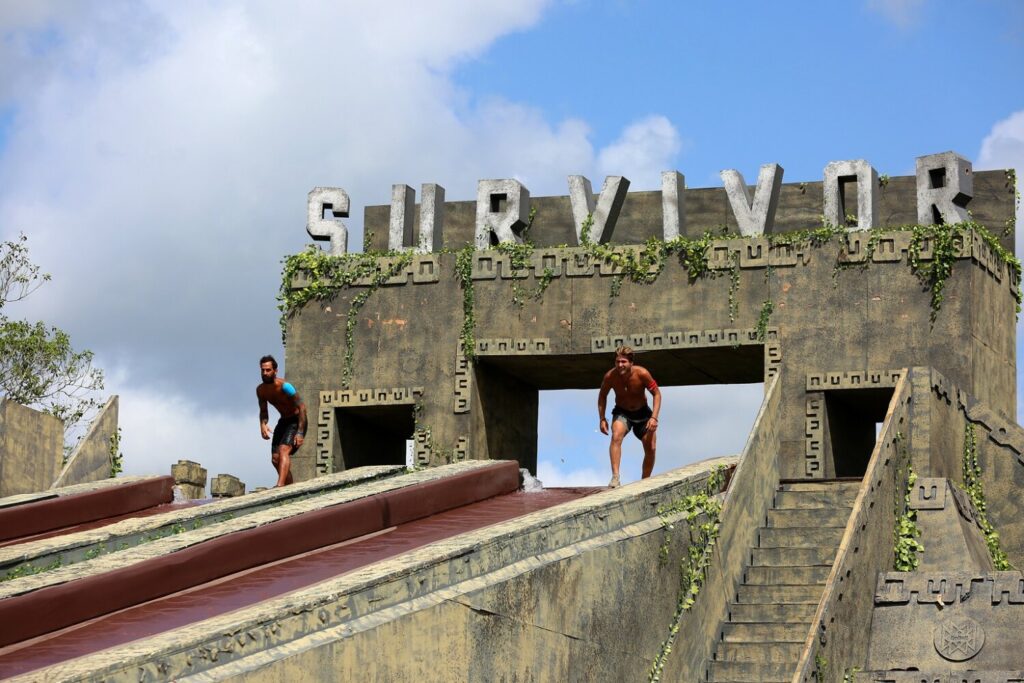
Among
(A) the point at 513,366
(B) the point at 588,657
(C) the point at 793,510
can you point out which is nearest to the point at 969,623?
(C) the point at 793,510

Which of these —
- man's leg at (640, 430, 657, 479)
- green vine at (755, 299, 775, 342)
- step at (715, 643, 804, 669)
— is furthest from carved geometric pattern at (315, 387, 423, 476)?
step at (715, 643, 804, 669)

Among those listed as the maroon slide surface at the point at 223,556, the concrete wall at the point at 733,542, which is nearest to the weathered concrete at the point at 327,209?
the maroon slide surface at the point at 223,556

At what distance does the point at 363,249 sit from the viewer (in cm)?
2584

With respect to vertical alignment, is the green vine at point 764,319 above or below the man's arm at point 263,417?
above

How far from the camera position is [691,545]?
15602 millimetres

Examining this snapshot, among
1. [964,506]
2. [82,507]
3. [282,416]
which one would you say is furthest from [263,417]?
[964,506]

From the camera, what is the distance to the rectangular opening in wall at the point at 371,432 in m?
25.1

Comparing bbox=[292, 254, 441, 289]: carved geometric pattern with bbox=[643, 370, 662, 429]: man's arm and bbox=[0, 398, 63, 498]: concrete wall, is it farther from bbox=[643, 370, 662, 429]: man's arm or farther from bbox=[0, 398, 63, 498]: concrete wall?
bbox=[643, 370, 662, 429]: man's arm

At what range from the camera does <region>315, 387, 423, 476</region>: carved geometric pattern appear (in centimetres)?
2477

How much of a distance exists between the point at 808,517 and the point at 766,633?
2.14 meters

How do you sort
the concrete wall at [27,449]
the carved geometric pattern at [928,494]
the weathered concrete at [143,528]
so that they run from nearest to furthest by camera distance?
1. the weathered concrete at [143,528]
2. the carved geometric pattern at [928,494]
3. the concrete wall at [27,449]

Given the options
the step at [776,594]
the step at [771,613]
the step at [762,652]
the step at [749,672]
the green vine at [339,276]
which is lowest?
the step at [749,672]

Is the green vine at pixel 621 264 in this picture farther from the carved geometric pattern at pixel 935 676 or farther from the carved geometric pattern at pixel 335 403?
the carved geometric pattern at pixel 935 676

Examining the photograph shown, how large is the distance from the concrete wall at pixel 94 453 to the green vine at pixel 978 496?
37.4 ft
